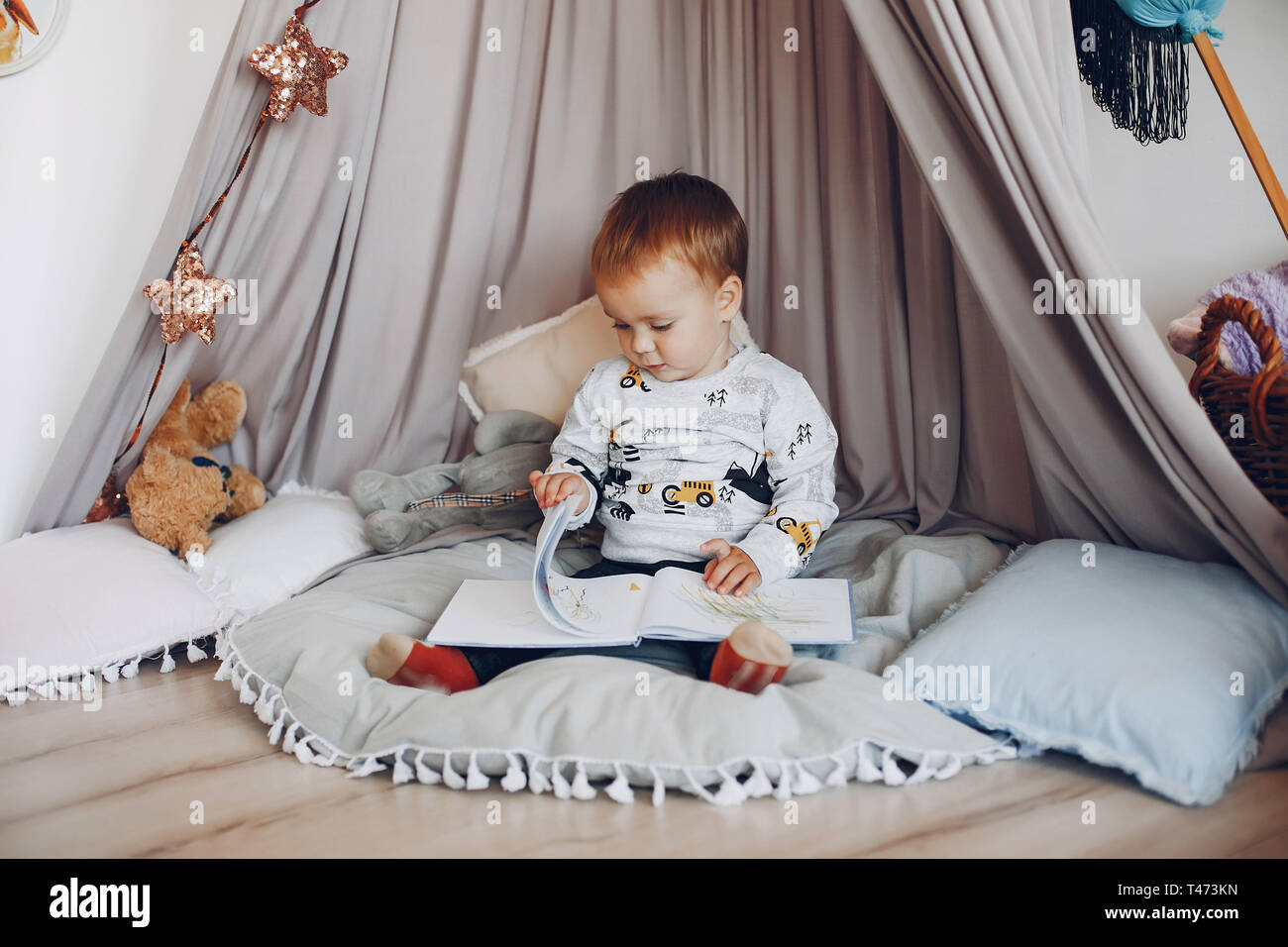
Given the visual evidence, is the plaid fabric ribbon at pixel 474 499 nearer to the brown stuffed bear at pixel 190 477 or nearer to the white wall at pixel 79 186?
the brown stuffed bear at pixel 190 477

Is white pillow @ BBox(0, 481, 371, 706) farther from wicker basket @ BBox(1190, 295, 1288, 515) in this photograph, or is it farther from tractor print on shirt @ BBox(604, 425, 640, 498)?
wicker basket @ BBox(1190, 295, 1288, 515)

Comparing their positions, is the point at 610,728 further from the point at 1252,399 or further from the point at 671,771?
the point at 1252,399

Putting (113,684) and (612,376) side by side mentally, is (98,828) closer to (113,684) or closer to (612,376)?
(113,684)

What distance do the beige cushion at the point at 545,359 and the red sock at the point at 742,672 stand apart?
90cm

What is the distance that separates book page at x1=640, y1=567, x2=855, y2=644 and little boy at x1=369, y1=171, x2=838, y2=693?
59 mm

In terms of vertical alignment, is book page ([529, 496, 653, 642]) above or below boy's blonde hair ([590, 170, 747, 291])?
below

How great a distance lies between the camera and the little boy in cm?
154

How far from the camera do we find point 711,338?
5.27 ft

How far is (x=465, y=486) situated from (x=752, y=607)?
A: 2.42ft

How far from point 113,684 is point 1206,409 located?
5.59 ft

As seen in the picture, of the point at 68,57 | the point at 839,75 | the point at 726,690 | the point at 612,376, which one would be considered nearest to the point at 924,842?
the point at 726,690

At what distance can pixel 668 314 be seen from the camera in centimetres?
154

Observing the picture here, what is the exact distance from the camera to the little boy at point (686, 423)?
5.05 ft

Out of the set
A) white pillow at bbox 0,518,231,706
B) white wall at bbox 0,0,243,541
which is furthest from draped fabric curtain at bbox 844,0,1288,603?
white wall at bbox 0,0,243,541
